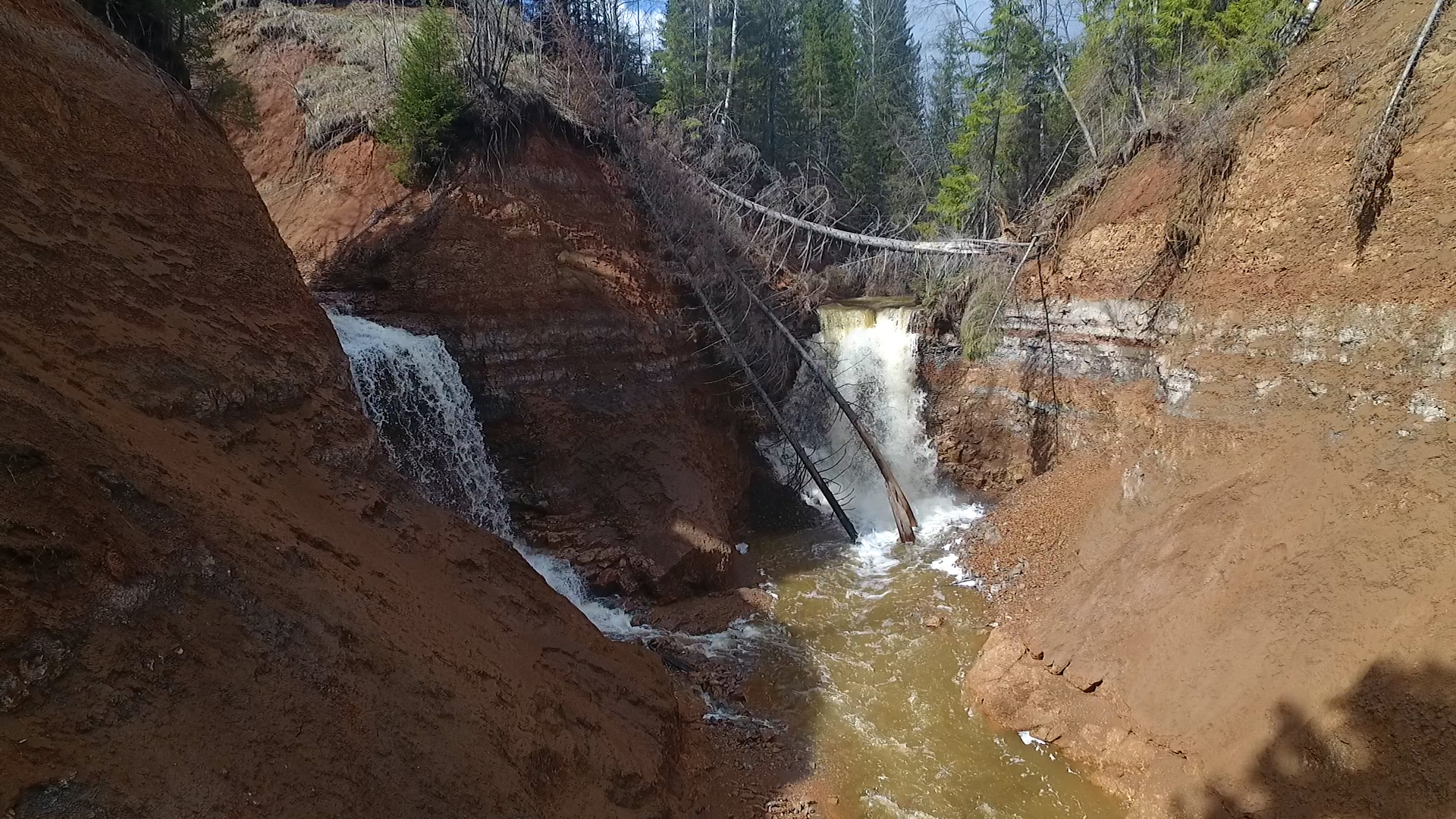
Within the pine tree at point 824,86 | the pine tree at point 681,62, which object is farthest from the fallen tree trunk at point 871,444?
the pine tree at point 824,86

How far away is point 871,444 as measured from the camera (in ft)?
42.4

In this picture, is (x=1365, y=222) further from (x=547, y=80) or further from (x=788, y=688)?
(x=547, y=80)

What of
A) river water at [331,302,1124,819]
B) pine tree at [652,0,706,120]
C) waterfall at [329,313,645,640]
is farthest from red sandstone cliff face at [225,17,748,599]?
pine tree at [652,0,706,120]

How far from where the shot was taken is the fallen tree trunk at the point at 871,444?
40.8 ft

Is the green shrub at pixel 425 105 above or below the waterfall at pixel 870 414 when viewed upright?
above

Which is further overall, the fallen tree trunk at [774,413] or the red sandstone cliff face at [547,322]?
the fallen tree trunk at [774,413]

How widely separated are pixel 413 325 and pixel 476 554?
17.3ft

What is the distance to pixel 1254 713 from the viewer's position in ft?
19.6

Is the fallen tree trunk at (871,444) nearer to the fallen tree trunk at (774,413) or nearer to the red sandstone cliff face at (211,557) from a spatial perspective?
the fallen tree trunk at (774,413)

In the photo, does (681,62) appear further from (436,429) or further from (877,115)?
(436,429)

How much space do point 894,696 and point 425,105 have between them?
38.2ft

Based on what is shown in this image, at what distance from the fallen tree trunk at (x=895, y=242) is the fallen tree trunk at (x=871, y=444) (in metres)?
2.53

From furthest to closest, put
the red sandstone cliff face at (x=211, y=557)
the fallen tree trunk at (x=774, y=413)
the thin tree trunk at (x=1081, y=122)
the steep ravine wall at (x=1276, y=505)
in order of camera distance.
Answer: the thin tree trunk at (x=1081, y=122)
the fallen tree trunk at (x=774, y=413)
the steep ravine wall at (x=1276, y=505)
the red sandstone cliff face at (x=211, y=557)

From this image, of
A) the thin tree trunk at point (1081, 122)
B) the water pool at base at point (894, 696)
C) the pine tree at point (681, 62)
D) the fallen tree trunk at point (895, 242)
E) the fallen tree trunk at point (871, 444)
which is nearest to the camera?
the water pool at base at point (894, 696)
